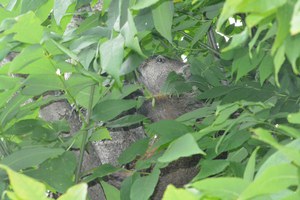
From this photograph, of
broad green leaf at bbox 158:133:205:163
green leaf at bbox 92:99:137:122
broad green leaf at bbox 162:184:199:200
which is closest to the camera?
broad green leaf at bbox 162:184:199:200

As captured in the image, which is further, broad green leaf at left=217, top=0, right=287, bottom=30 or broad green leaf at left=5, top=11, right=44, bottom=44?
broad green leaf at left=5, top=11, right=44, bottom=44

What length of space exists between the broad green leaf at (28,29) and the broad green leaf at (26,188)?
23 cm

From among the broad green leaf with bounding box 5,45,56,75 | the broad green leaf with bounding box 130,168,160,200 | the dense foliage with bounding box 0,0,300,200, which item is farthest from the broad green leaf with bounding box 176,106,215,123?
the broad green leaf with bounding box 5,45,56,75

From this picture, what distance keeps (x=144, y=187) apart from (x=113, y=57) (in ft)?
0.68

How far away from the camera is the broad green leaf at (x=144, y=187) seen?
665mm

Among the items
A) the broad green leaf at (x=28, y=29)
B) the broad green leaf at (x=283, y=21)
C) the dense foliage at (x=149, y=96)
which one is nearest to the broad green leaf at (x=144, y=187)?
the dense foliage at (x=149, y=96)

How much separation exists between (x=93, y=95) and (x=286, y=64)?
0.93 ft

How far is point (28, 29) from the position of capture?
0.58 m

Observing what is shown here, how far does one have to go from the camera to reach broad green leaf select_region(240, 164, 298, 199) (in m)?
0.36

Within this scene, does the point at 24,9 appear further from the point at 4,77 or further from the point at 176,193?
the point at 176,193

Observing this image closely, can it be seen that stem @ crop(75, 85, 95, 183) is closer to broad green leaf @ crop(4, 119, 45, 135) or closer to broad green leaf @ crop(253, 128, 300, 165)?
broad green leaf @ crop(4, 119, 45, 135)

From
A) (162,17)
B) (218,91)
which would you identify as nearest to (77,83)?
(162,17)

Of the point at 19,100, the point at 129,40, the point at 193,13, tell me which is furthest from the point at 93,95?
the point at 193,13

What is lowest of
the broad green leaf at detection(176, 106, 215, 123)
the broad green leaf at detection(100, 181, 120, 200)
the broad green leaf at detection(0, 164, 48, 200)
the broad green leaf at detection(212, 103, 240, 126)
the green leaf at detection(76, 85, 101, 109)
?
the broad green leaf at detection(100, 181, 120, 200)
